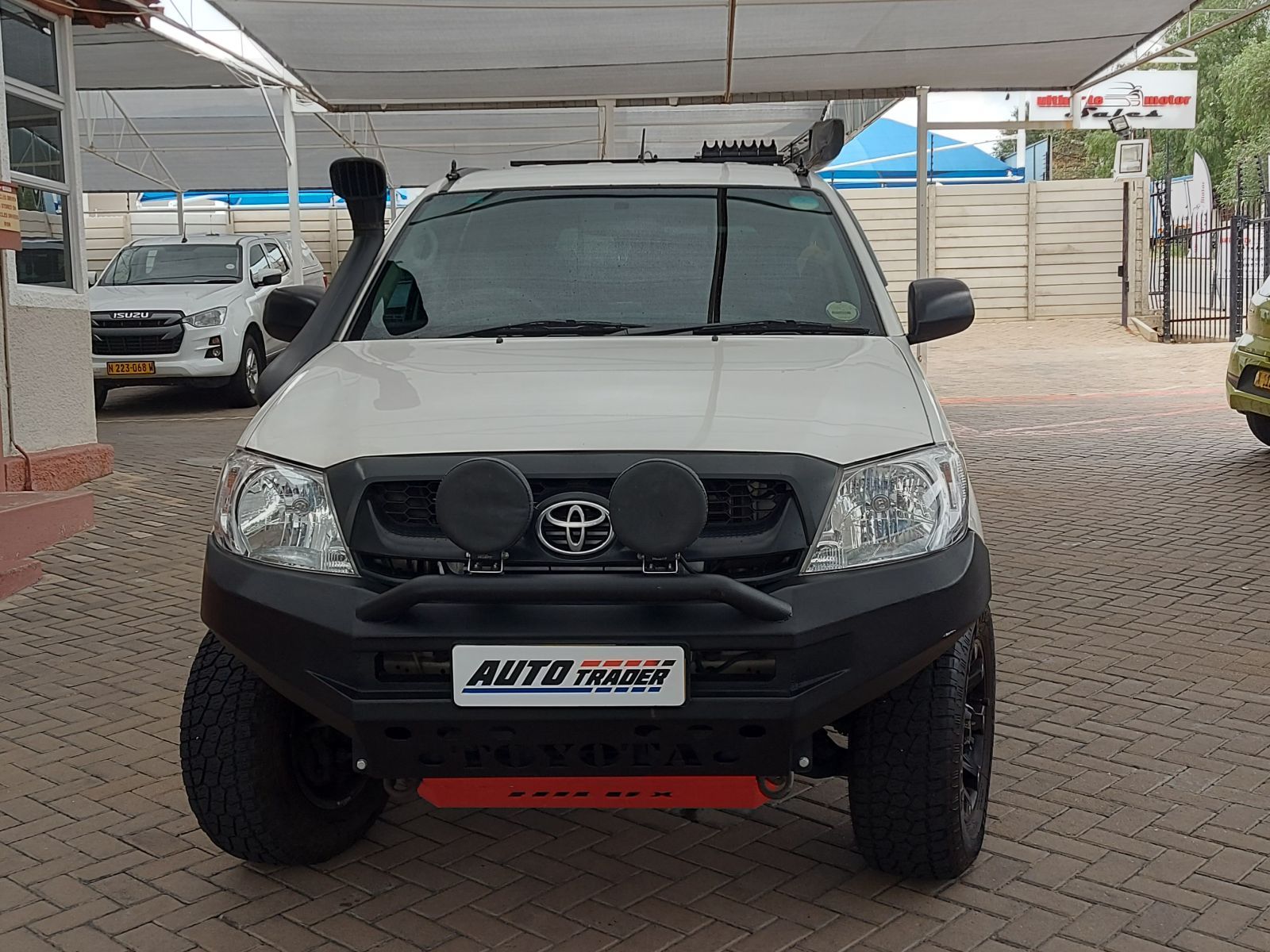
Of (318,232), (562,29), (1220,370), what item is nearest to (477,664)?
(562,29)

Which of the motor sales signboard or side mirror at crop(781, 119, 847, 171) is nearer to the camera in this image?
side mirror at crop(781, 119, 847, 171)

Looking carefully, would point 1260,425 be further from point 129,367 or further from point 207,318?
point 129,367

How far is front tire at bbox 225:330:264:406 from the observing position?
14.8 m

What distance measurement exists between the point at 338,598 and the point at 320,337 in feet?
6.09

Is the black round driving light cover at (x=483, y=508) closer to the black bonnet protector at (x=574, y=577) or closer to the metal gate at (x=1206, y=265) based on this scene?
the black bonnet protector at (x=574, y=577)

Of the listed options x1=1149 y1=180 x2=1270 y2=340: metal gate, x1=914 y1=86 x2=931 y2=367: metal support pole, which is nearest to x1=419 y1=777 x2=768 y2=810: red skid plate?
x1=914 y1=86 x2=931 y2=367: metal support pole

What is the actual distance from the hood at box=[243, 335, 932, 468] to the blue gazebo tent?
27.0 m

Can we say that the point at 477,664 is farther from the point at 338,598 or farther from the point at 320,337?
the point at 320,337

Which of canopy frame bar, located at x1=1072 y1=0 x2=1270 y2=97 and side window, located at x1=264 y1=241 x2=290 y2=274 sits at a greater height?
canopy frame bar, located at x1=1072 y1=0 x2=1270 y2=97

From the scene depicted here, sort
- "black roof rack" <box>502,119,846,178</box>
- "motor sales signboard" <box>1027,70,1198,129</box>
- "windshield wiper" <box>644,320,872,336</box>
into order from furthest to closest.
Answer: "motor sales signboard" <box>1027,70,1198,129</box>, "black roof rack" <box>502,119,846,178</box>, "windshield wiper" <box>644,320,872,336</box>

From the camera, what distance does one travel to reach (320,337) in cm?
455

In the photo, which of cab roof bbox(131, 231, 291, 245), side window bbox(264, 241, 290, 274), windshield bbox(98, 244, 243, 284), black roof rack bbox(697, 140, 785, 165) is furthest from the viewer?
side window bbox(264, 241, 290, 274)

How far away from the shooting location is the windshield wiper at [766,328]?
3.90 meters

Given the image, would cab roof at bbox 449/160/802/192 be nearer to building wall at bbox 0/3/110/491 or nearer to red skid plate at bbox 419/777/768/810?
red skid plate at bbox 419/777/768/810
